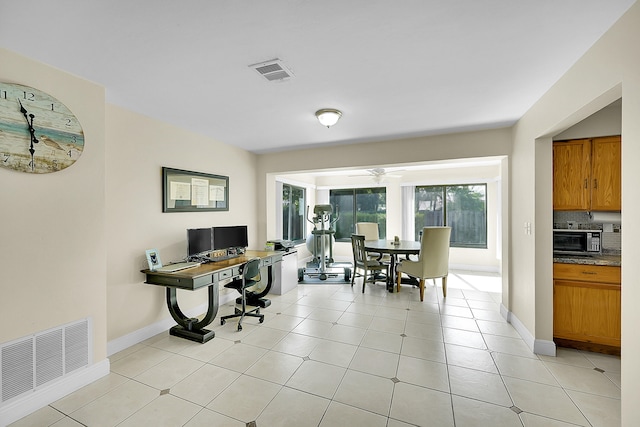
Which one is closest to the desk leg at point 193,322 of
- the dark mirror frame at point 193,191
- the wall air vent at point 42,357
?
the wall air vent at point 42,357

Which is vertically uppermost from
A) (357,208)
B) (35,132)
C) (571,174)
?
(35,132)

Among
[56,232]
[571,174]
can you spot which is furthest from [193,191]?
[571,174]

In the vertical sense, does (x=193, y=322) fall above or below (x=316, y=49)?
below

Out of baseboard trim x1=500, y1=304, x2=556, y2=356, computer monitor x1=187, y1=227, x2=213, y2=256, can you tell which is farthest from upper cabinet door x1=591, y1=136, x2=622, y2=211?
computer monitor x1=187, y1=227, x2=213, y2=256

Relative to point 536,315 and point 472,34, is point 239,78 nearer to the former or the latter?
point 472,34

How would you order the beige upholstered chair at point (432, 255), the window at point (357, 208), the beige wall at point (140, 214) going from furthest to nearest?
1. the window at point (357, 208)
2. the beige upholstered chair at point (432, 255)
3. the beige wall at point (140, 214)

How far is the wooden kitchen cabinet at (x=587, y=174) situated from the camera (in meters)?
2.63

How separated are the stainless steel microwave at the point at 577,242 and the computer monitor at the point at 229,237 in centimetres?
394

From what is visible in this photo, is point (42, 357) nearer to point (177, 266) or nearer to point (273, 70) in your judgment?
point (177, 266)

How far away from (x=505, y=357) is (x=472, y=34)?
282cm

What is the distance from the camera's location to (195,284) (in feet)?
8.83

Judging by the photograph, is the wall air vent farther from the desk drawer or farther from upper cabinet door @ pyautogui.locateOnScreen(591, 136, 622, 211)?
upper cabinet door @ pyautogui.locateOnScreen(591, 136, 622, 211)

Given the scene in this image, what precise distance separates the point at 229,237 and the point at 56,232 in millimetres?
1926

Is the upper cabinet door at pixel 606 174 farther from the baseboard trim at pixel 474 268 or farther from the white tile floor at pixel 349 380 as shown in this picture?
the baseboard trim at pixel 474 268
